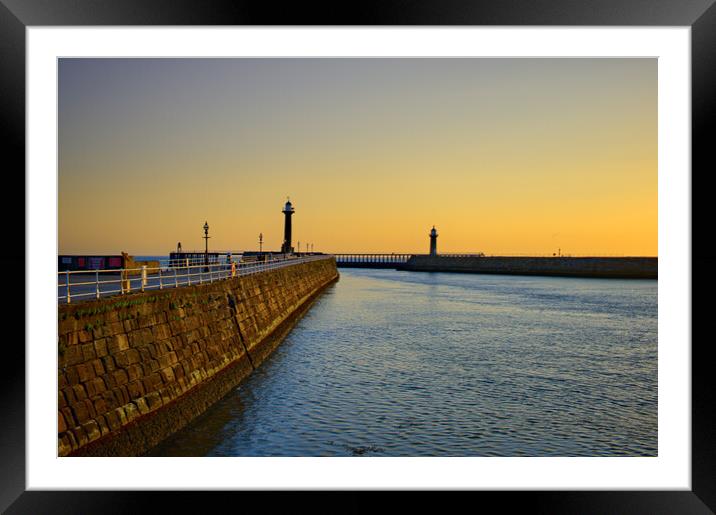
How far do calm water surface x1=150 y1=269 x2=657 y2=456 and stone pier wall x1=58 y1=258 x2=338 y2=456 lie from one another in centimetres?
52

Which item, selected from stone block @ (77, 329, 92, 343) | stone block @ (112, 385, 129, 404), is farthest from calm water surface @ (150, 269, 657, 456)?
stone block @ (77, 329, 92, 343)

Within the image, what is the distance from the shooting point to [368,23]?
220 inches

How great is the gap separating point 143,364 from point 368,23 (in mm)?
7290

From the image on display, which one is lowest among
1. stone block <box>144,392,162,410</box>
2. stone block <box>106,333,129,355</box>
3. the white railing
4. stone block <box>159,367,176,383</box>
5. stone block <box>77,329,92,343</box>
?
stone block <box>144,392,162,410</box>

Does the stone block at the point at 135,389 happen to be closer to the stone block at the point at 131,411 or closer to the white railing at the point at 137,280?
the stone block at the point at 131,411

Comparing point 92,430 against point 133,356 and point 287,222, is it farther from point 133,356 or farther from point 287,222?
point 287,222

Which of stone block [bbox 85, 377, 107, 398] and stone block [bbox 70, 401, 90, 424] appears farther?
stone block [bbox 85, 377, 107, 398]

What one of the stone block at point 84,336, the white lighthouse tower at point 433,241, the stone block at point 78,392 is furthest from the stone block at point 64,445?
the white lighthouse tower at point 433,241

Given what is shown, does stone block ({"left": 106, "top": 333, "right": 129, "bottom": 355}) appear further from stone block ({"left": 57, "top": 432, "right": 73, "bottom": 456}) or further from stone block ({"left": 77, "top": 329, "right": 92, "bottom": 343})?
stone block ({"left": 57, "top": 432, "right": 73, "bottom": 456})

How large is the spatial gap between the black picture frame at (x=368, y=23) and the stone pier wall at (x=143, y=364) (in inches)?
85.9

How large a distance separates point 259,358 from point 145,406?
8803mm

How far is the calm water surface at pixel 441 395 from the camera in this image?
1095cm

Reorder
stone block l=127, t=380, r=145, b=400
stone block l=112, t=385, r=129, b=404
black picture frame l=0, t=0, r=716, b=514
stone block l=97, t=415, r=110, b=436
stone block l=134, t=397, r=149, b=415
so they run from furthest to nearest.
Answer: stone block l=134, t=397, r=149, b=415
stone block l=127, t=380, r=145, b=400
stone block l=112, t=385, r=129, b=404
stone block l=97, t=415, r=110, b=436
black picture frame l=0, t=0, r=716, b=514

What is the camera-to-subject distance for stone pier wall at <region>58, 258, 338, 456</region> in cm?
816
